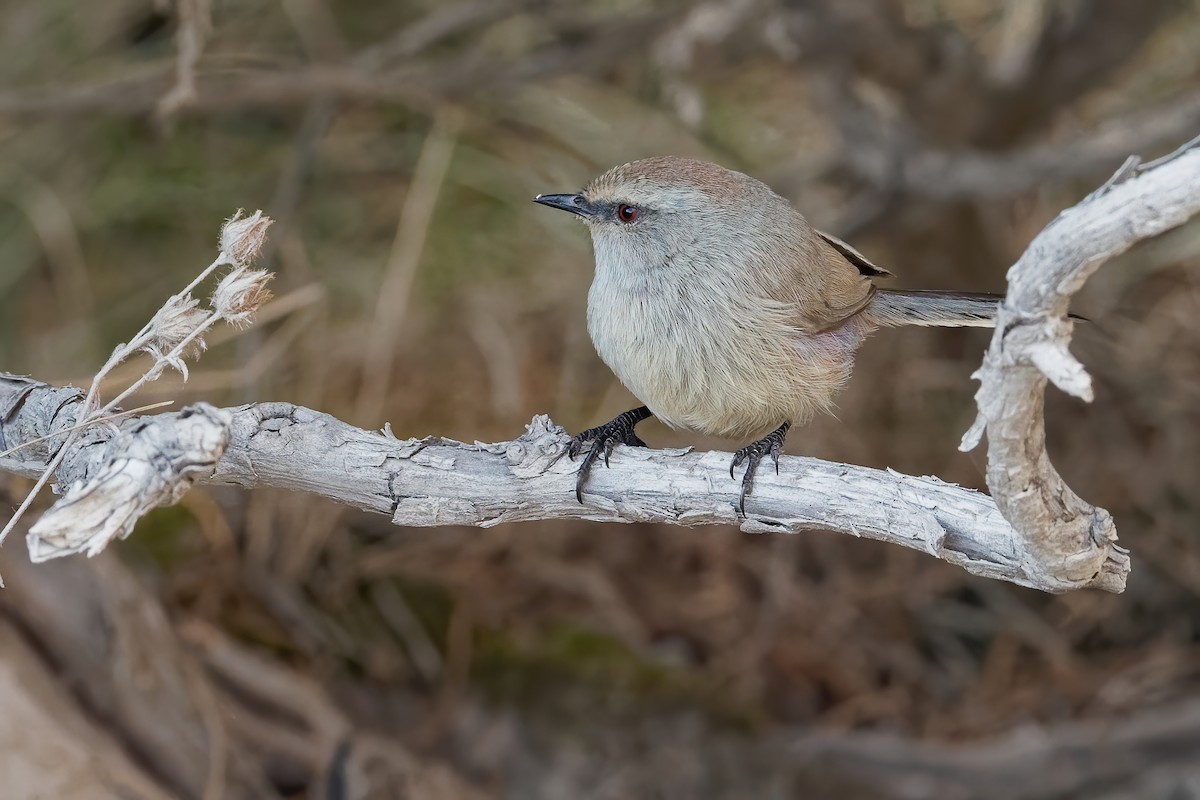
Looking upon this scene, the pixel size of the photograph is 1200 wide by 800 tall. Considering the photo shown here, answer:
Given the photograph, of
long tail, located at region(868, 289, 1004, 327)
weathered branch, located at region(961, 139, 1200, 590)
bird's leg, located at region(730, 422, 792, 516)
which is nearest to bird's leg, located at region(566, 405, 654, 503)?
bird's leg, located at region(730, 422, 792, 516)

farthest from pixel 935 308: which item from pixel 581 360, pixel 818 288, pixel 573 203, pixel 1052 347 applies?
pixel 581 360

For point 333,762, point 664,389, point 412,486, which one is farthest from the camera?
point 333,762

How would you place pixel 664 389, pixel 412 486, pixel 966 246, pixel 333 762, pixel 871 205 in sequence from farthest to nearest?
pixel 966 246, pixel 871 205, pixel 333 762, pixel 664 389, pixel 412 486

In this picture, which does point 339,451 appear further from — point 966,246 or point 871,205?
point 966,246

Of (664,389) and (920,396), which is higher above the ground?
(920,396)

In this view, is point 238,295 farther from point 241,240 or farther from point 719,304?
point 719,304

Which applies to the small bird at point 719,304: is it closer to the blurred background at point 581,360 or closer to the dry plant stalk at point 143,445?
the dry plant stalk at point 143,445

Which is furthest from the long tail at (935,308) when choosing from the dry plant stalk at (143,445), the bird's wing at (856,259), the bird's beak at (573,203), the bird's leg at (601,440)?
the dry plant stalk at (143,445)

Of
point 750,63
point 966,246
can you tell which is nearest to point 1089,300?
point 966,246

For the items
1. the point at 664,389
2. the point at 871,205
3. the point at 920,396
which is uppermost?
the point at 871,205
